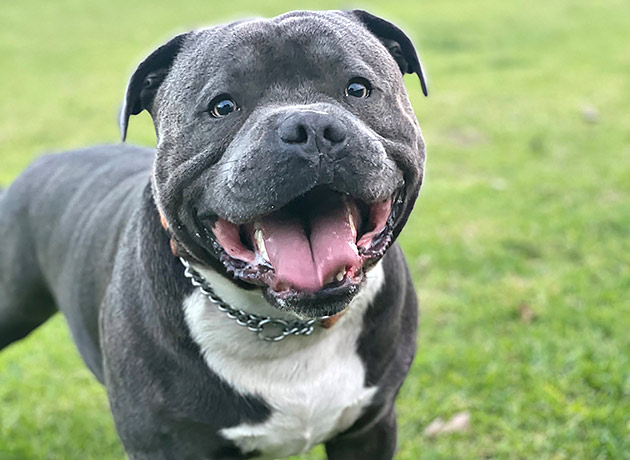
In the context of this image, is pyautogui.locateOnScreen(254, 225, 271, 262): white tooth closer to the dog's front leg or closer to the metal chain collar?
the metal chain collar

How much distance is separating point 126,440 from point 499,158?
20.6 feet

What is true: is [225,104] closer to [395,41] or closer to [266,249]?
[266,249]

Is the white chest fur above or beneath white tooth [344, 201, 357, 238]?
beneath

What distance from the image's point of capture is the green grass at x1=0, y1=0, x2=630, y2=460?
4066 mm

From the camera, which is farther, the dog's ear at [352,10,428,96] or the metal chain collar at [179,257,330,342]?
the dog's ear at [352,10,428,96]

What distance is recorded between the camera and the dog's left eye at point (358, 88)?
249 centimetres

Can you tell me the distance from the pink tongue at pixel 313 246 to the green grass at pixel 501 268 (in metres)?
1.83

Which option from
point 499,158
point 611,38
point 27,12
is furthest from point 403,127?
point 27,12

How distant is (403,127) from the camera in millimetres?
2576

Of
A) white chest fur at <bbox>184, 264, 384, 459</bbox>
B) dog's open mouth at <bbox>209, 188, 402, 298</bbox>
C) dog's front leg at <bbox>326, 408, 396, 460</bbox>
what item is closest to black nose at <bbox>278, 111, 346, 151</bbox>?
dog's open mouth at <bbox>209, 188, 402, 298</bbox>

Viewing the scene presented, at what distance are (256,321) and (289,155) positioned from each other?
0.73m

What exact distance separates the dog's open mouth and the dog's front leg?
979mm

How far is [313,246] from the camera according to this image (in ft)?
7.83

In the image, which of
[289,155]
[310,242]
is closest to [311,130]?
[289,155]
